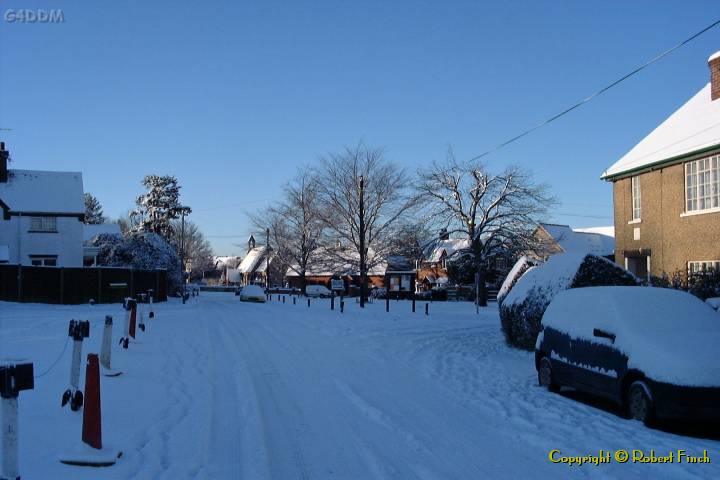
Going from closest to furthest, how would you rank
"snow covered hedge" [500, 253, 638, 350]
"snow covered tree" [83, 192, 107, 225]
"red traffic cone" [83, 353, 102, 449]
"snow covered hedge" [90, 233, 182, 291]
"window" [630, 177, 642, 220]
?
1. "red traffic cone" [83, 353, 102, 449]
2. "snow covered hedge" [500, 253, 638, 350]
3. "window" [630, 177, 642, 220]
4. "snow covered hedge" [90, 233, 182, 291]
5. "snow covered tree" [83, 192, 107, 225]

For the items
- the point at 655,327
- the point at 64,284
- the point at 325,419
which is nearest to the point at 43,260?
the point at 64,284

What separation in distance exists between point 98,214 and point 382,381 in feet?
310

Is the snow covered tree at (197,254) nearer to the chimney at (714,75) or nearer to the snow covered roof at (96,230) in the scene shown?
the snow covered roof at (96,230)

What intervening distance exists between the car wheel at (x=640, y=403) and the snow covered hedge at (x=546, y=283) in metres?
6.50

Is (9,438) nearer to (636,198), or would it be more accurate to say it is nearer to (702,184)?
(702,184)

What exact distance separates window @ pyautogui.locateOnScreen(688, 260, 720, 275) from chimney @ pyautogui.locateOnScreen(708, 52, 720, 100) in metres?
6.11

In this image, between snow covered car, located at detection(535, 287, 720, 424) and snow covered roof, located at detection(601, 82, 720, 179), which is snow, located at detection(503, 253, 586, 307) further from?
snow covered roof, located at detection(601, 82, 720, 179)

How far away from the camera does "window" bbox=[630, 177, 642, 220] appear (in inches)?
876

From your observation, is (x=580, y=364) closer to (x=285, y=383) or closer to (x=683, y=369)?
(x=683, y=369)

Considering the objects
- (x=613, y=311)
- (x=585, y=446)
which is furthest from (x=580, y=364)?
(x=585, y=446)

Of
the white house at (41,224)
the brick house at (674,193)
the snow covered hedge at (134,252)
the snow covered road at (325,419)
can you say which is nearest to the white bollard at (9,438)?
the snow covered road at (325,419)

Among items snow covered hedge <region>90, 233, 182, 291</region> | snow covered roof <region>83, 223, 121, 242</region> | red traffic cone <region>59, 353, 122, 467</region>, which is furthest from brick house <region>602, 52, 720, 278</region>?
snow covered roof <region>83, 223, 121, 242</region>

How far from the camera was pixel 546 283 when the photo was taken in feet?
49.5

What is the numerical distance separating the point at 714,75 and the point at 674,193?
180 inches
